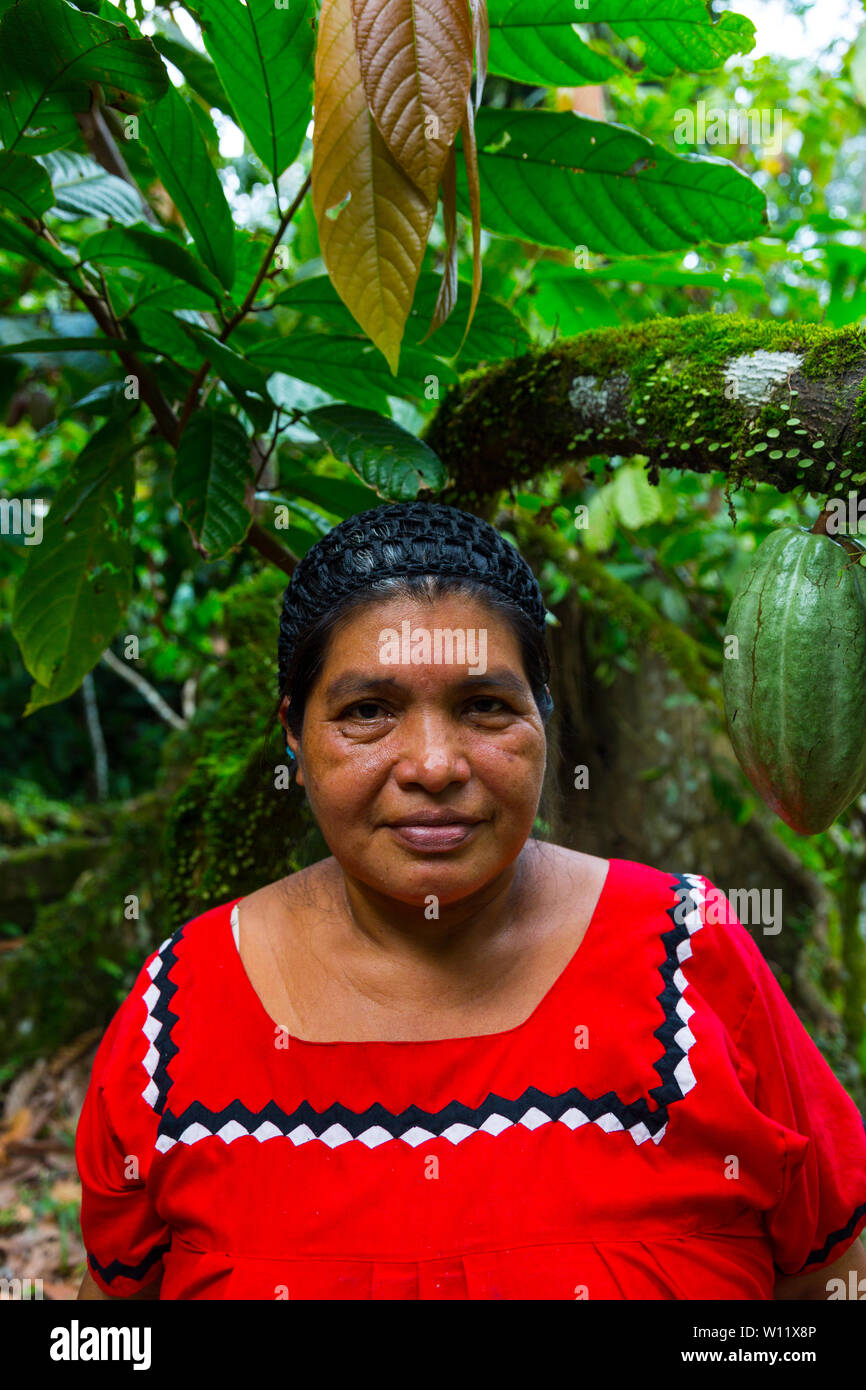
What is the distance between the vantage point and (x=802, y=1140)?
1194 millimetres

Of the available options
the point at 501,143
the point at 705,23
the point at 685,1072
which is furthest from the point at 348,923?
the point at 705,23

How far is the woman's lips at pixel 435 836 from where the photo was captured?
1.10 m

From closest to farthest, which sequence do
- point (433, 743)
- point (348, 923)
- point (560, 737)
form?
1. point (433, 743)
2. point (348, 923)
3. point (560, 737)

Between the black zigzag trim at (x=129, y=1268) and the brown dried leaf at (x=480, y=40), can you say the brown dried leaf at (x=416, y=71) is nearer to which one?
the brown dried leaf at (x=480, y=40)

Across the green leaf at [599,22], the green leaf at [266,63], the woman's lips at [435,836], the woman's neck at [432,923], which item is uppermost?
the green leaf at [599,22]

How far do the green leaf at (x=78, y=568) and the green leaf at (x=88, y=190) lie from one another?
0.28 m

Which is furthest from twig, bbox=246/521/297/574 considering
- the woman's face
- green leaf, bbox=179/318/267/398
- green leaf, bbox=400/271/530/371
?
the woman's face

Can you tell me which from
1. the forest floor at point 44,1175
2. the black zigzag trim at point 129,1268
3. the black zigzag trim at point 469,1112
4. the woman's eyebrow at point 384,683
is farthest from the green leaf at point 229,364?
the forest floor at point 44,1175

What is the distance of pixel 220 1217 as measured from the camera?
1.19 m

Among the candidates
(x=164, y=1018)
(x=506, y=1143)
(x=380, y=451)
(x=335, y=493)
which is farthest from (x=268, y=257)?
(x=506, y=1143)

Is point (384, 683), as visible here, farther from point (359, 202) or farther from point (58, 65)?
point (58, 65)

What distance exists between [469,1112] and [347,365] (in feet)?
3.13
